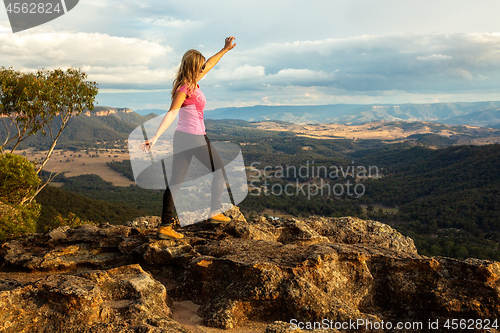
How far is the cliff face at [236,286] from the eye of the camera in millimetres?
3799

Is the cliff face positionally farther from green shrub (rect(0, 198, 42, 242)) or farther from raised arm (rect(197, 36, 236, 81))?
green shrub (rect(0, 198, 42, 242))

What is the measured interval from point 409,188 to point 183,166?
329 feet

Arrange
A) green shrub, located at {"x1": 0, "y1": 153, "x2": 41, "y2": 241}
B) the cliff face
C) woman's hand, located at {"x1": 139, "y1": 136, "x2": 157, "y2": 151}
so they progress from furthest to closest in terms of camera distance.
→ green shrub, located at {"x1": 0, "y1": 153, "x2": 41, "y2": 241}
woman's hand, located at {"x1": 139, "y1": 136, "x2": 157, "y2": 151}
the cliff face

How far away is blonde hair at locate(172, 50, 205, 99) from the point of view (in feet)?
17.3

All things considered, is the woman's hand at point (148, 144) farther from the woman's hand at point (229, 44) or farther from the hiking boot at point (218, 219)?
the hiking boot at point (218, 219)

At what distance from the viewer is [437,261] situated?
5.09 m

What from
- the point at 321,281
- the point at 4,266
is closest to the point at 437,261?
the point at 321,281

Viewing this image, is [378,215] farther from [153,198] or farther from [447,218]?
[153,198]

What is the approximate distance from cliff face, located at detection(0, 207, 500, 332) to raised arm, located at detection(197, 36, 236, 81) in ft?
11.2

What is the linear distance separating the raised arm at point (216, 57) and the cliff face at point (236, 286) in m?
3.42

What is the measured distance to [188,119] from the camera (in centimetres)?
554

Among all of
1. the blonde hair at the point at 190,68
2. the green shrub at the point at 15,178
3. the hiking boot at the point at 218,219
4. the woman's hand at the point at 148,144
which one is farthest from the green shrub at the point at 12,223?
the blonde hair at the point at 190,68

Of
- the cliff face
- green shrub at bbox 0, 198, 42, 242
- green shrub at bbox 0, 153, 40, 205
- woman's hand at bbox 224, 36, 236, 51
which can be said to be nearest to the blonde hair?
woman's hand at bbox 224, 36, 236, 51

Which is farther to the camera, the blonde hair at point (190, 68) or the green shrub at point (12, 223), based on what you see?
the green shrub at point (12, 223)
